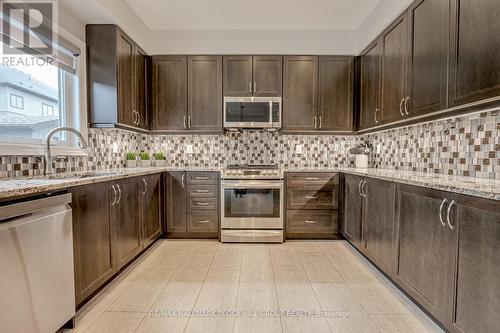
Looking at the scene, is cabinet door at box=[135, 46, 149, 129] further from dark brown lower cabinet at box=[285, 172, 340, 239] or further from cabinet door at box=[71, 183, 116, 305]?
dark brown lower cabinet at box=[285, 172, 340, 239]

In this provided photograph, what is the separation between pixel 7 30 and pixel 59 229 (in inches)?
57.9

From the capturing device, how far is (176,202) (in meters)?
3.56

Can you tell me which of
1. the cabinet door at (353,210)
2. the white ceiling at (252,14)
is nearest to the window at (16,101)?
the white ceiling at (252,14)

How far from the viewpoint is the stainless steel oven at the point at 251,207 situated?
3.47 metres

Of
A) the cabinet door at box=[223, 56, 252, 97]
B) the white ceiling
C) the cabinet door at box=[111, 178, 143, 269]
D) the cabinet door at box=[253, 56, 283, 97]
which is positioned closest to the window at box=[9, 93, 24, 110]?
the cabinet door at box=[111, 178, 143, 269]

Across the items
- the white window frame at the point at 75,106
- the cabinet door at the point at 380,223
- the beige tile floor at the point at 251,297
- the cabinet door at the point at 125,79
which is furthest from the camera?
the cabinet door at the point at 125,79

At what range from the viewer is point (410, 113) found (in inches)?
96.6

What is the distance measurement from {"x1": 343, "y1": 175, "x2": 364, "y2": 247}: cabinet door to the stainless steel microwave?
1.19 m

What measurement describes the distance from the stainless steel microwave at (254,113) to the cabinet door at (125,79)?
3.81ft

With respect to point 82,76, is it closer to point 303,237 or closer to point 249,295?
point 249,295

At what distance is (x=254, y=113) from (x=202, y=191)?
1198mm

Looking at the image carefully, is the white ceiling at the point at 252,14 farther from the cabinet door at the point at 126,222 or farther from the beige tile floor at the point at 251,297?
the beige tile floor at the point at 251,297

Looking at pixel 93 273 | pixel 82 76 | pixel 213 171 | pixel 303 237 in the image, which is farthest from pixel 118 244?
pixel 303 237

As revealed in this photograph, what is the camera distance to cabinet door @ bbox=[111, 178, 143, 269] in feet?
7.83
